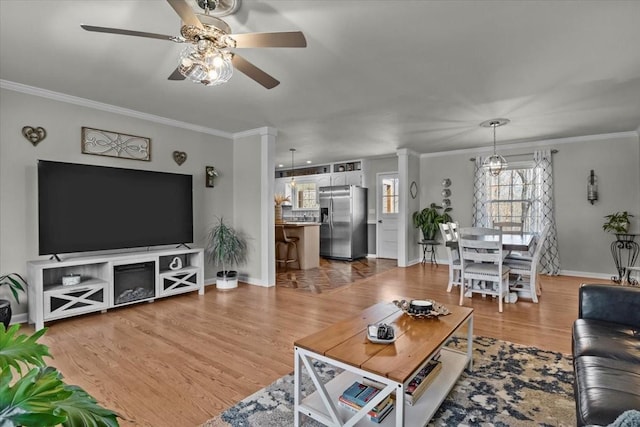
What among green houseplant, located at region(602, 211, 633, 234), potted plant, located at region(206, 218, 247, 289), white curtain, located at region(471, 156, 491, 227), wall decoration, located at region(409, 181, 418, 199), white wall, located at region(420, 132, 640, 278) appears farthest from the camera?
wall decoration, located at region(409, 181, 418, 199)

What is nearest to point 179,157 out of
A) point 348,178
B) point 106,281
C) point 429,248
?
point 106,281

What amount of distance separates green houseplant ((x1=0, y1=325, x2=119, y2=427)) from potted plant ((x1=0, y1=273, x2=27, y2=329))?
2.86 metres

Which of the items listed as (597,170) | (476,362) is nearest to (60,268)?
(476,362)

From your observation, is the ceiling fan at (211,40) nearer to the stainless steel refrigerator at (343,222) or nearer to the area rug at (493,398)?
the area rug at (493,398)

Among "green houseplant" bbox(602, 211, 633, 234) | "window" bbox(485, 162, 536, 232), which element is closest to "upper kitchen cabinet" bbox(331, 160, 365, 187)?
"window" bbox(485, 162, 536, 232)

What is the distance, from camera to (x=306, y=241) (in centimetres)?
661

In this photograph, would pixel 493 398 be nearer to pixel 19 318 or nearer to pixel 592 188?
pixel 19 318

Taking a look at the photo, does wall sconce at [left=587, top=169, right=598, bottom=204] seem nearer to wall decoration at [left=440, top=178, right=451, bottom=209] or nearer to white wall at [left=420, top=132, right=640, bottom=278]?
white wall at [left=420, top=132, right=640, bottom=278]

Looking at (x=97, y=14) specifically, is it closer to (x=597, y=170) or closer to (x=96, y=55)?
Result: (x=96, y=55)

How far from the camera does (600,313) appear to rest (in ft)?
7.14

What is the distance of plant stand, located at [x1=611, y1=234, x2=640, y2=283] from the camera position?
514 cm

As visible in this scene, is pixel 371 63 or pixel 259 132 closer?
pixel 371 63

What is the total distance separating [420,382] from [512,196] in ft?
18.2

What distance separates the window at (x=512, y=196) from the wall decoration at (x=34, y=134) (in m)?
6.97
